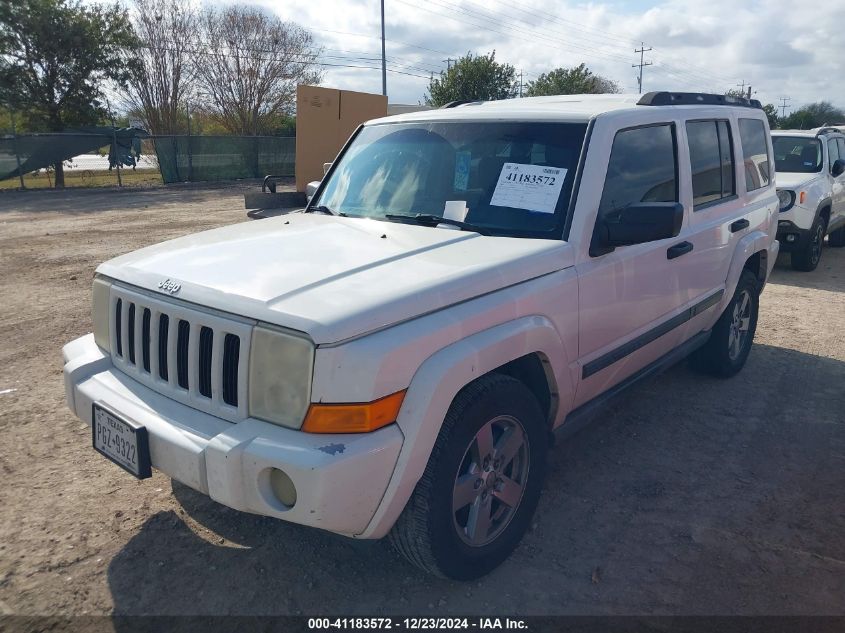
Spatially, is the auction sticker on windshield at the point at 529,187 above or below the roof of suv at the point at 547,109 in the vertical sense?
below

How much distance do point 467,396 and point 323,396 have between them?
624 mm

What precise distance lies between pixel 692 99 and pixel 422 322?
2.95 meters

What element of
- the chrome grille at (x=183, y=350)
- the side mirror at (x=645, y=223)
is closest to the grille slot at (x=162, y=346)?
the chrome grille at (x=183, y=350)

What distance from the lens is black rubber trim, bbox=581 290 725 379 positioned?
3.38m

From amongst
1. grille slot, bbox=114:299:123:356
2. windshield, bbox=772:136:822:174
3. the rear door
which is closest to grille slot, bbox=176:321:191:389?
grille slot, bbox=114:299:123:356

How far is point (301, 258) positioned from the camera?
290 centimetres

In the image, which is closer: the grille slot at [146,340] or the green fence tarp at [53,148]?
the grille slot at [146,340]

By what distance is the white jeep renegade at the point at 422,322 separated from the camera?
229 cm

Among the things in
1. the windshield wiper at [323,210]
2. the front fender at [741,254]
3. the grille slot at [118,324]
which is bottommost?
the grille slot at [118,324]

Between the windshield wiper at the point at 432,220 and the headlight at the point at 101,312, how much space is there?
141cm

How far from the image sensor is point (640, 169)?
3.67 meters

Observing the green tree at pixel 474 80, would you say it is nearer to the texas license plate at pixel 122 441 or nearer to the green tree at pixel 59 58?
the green tree at pixel 59 58

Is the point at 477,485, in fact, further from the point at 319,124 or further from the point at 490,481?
the point at 319,124

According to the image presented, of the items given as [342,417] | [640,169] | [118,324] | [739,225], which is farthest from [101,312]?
[739,225]
